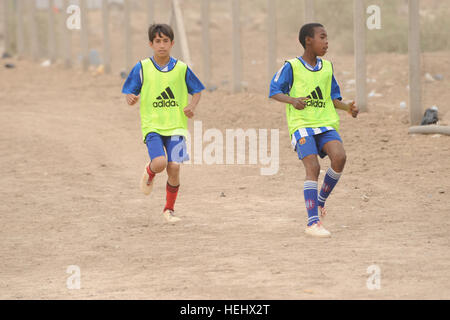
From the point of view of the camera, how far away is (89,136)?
13172mm

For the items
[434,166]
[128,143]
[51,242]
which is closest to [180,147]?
[51,242]

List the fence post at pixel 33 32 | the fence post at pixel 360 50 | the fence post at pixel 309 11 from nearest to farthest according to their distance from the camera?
1. the fence post at pixel 360 50
2. the fence post at pixel 309 11
3. the fence post at pixel 33 32

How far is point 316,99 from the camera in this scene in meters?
7.29

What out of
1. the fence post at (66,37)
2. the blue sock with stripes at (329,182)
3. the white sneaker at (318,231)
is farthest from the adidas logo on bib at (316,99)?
the fence post at (66,37)

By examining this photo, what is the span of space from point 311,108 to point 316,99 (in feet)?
0.31

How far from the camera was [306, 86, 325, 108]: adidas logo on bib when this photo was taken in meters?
7.26

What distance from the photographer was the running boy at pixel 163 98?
25.3 ft

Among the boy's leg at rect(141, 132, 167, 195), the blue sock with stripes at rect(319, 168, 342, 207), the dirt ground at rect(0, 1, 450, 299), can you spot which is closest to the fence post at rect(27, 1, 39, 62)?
the dirt ground at rect(0, 1, 450, 299)

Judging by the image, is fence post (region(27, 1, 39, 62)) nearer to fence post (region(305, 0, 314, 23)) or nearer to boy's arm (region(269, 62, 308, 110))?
fence post (region(305, 0, 314, 23))

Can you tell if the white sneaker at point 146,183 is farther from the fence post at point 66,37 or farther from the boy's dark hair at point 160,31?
the fence post at point 66,37

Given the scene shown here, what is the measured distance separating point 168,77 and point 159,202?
1924 millimetres

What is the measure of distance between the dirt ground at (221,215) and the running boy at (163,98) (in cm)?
72
